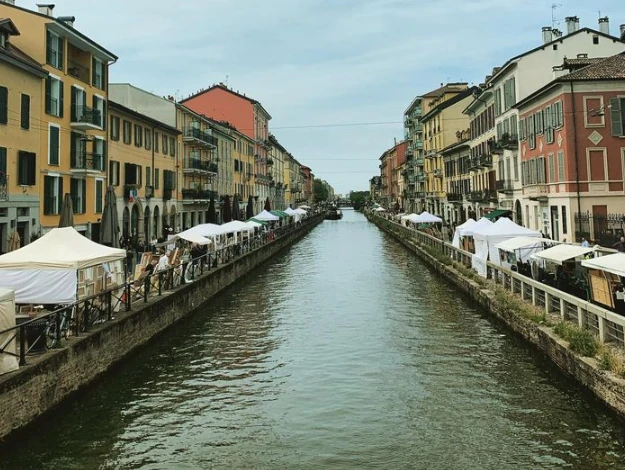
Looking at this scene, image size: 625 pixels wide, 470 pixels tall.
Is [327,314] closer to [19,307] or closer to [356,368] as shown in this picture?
[356,368]

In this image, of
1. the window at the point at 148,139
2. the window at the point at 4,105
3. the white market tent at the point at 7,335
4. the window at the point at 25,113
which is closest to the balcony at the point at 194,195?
the window at the point at 148,139

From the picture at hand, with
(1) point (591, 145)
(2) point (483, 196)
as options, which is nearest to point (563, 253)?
(1) point (591, 145)

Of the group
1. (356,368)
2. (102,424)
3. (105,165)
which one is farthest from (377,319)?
(105,165)

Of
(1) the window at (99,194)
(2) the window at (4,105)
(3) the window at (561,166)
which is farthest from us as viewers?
(1) the window at (99,194)

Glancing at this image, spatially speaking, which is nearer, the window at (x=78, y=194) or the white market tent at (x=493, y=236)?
the white market tent at (x=493, y=236)

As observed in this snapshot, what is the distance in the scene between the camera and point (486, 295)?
2048 centimetres

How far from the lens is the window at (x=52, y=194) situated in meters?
28.1

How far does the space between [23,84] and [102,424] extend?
20658mm

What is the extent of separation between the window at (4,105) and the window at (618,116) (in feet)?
97.0

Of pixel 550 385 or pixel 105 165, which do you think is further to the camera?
pixel 105 165

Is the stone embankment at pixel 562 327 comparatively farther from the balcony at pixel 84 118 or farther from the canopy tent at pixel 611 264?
the balcony at pixel 84 118

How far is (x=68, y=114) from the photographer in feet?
100

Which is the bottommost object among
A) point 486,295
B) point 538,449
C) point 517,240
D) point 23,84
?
point 538,449

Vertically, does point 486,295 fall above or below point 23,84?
below
